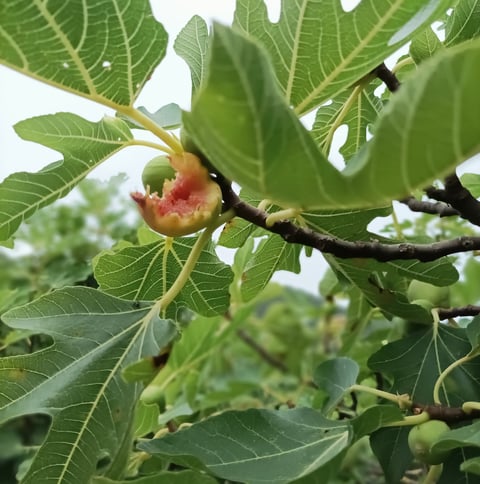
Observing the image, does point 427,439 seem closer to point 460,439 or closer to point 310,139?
Answer: point 460,439

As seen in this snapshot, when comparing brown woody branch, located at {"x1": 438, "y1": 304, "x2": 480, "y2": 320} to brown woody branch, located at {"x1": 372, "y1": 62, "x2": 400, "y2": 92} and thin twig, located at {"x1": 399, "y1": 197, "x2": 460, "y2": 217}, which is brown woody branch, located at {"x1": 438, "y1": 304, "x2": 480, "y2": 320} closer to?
thin twig, located at {"x1": 399, "y1": 197, "x2": 460, "y2": 217}

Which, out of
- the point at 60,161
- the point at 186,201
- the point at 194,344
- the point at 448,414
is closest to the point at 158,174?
→ the point at 186,201

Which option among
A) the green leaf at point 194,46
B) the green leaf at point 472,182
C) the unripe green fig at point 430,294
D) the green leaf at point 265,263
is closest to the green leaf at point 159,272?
the green leaf at point 265,263

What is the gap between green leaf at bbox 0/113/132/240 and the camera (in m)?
0.74

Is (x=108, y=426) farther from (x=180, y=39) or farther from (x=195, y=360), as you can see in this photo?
(x=195, y=360)

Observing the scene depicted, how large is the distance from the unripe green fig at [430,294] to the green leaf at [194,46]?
429 millimetres

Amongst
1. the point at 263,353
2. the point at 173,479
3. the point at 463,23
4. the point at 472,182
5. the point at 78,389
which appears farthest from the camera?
the point at 263,353

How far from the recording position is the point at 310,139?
50 cm

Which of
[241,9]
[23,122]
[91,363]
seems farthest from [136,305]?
[241,9]

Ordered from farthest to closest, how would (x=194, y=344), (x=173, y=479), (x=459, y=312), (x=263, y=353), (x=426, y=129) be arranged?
(x=263, y=353), (x=194, y=344), (x=459, y=312), (x=173, y=479), (x=426, y=129)

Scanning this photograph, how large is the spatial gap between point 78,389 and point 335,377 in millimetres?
323

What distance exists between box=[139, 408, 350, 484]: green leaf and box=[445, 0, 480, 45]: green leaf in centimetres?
46

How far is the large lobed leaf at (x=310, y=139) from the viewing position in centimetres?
42

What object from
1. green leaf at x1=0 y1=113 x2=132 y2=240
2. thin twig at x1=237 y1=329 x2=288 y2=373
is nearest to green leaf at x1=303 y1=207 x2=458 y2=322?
green leaf at x1=0 y1=113 x2=132 y2=240
